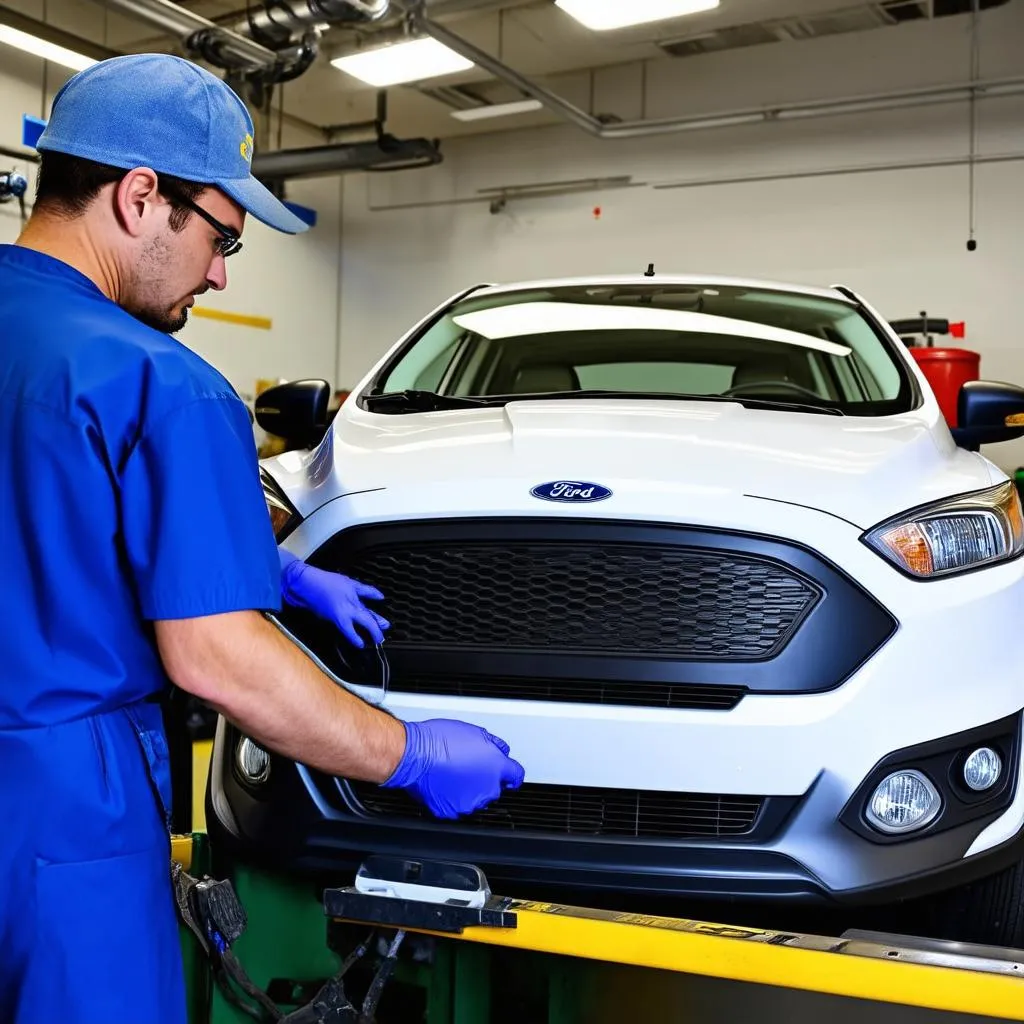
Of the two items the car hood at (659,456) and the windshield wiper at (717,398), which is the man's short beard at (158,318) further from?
the windshield wiper at (717,398)

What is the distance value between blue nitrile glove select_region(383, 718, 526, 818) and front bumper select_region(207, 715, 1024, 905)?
0.16m

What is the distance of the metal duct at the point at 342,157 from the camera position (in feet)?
34.7

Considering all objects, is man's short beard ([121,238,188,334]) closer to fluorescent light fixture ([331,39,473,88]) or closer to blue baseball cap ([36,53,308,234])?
blue baseball cap ([36,53,308,234])

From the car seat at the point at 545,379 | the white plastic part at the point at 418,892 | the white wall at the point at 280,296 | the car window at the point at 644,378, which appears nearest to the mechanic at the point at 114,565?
the white plastic part at the point at 418,892

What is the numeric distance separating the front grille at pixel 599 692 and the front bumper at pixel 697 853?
0.66 ft

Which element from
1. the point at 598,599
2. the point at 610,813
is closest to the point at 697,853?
the point at 610,813

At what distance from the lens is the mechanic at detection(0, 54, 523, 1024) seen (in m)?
1.30

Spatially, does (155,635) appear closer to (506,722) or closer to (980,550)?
(506,722)

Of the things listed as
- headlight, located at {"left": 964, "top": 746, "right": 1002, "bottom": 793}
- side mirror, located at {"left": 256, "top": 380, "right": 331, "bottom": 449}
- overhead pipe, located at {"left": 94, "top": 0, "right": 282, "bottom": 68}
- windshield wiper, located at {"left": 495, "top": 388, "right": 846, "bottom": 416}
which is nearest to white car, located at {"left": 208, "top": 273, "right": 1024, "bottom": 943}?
headlight, located at {"left": 964, "top": 746, "right": 1002, "bottom": 793}

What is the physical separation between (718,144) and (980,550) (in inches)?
368

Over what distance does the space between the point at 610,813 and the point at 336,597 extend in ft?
1.84

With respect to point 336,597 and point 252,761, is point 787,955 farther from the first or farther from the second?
point 252,761

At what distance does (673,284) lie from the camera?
136 inches

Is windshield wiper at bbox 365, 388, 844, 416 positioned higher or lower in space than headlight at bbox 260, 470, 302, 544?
higher
